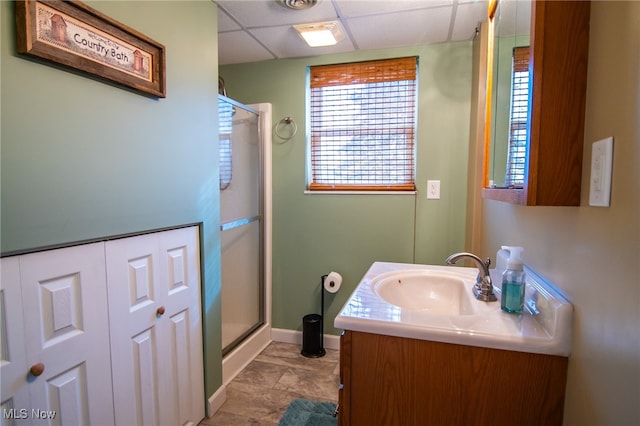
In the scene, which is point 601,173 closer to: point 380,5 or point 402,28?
point 380,5

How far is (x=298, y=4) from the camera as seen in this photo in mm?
1691

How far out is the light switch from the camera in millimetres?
643

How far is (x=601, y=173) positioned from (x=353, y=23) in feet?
5.40

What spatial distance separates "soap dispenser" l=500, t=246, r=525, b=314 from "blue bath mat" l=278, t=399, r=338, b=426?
3.86ft

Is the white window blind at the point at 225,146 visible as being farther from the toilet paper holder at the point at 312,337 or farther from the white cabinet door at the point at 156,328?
the toilet paper holder at the point at 312,337

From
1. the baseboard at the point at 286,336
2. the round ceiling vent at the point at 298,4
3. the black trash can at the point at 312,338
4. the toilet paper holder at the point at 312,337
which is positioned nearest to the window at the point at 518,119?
the round ceiling vent at the point at 298,4

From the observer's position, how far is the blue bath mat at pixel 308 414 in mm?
1716

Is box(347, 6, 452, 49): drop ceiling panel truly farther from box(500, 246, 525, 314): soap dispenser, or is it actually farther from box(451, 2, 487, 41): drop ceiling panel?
box(500, 246, 525, 314): soap dispenser

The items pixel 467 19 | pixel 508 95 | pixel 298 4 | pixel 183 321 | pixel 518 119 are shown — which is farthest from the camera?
pixel 467 19

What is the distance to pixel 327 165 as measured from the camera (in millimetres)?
2465

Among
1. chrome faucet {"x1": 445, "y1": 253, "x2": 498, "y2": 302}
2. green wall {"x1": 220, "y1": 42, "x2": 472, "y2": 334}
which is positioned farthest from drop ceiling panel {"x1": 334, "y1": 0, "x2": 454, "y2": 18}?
chrome faucet {"x1": 445, "y1": 253, "x2": 498, "y2": 302}

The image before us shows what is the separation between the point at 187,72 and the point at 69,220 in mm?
851

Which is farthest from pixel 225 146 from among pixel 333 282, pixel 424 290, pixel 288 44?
pixel 424 290

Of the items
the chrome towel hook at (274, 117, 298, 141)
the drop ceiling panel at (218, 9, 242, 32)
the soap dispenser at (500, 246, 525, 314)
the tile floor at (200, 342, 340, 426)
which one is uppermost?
the drop ceiling panel at (218, 9, 242, 32)
